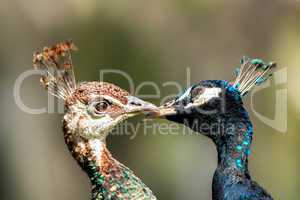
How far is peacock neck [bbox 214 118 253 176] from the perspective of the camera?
4.15 m

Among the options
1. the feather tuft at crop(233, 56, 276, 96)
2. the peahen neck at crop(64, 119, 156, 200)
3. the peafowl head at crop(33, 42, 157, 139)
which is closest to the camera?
the peahen neck at crop(64, 119, 156, 200)

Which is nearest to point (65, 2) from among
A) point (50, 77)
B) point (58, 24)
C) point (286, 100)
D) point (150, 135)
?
point (58, 24)

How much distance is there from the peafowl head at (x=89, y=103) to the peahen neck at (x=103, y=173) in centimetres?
5

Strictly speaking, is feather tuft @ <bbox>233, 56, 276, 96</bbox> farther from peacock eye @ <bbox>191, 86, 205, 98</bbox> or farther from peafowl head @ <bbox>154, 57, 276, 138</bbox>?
peacock eye @ <bbox>191, 86, 205, 98</bbox>

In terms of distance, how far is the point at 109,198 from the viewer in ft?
13.3

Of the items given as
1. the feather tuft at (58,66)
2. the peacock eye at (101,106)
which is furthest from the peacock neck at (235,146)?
the feather tuft at (58,66)

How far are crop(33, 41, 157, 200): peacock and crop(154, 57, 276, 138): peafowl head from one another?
0.15m

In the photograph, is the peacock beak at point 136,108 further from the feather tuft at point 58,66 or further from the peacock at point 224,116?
the feather tuft at point 58,66

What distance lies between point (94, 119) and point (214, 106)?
0.63 m

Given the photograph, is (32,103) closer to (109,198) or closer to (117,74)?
(117,74)

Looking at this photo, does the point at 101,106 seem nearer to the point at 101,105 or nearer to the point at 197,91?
the point at 101,105

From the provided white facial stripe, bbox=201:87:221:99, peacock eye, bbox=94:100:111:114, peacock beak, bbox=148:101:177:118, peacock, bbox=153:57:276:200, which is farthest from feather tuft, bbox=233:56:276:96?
peacock eye, bbox=94:100:111:114

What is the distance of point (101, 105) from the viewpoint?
13.8 ft

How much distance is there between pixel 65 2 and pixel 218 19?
67.4 inches
